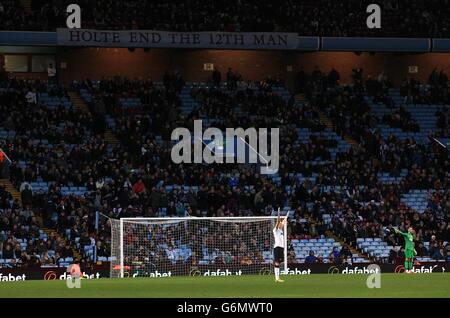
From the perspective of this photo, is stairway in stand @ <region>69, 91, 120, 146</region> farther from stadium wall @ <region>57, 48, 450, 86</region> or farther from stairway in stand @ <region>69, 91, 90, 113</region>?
stadium wall @ <region>57, 48, 450, 86</region>

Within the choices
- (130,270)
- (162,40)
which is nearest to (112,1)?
(162,40)

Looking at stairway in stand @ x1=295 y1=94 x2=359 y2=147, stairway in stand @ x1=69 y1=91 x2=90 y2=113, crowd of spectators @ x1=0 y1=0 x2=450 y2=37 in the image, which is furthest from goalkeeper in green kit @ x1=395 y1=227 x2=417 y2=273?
stairway in stand @ x1=69 y1=91 x2=90 y2=113

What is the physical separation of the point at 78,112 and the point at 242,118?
7902 millimetres

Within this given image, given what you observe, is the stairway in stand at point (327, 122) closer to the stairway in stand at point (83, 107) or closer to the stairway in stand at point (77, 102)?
the stairway in stand at point (83, 107)

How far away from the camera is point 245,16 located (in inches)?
2207

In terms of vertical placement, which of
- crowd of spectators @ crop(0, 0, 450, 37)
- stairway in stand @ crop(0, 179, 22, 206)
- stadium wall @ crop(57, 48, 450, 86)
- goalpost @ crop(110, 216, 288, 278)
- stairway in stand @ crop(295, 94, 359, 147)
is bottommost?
goalpost @ crop(110, 216, 288, 278)

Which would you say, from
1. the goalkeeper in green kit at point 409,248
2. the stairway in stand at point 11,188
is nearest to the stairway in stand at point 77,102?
the stairway in stand at point 11,188

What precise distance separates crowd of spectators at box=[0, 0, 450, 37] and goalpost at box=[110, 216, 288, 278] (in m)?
14.2

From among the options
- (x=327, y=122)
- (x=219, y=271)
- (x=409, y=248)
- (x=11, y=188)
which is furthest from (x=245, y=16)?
(x=409, y=248)

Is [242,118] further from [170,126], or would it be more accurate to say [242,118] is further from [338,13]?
[338,13]

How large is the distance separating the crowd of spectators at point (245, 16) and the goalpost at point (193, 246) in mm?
14173

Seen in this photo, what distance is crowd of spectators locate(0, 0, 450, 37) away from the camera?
53.3 metres

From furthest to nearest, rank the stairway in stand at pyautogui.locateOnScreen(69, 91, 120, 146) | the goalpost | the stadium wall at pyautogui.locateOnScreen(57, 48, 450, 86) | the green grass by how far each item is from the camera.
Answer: the stadium wall at pyautogui.locateOnScreen(57, 48, 450, 86)
the stairway in stand at pyautogui.locateOnScreen(69, 91, 120, 146)
the goalpost
the green grass

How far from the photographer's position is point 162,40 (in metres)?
53.8
